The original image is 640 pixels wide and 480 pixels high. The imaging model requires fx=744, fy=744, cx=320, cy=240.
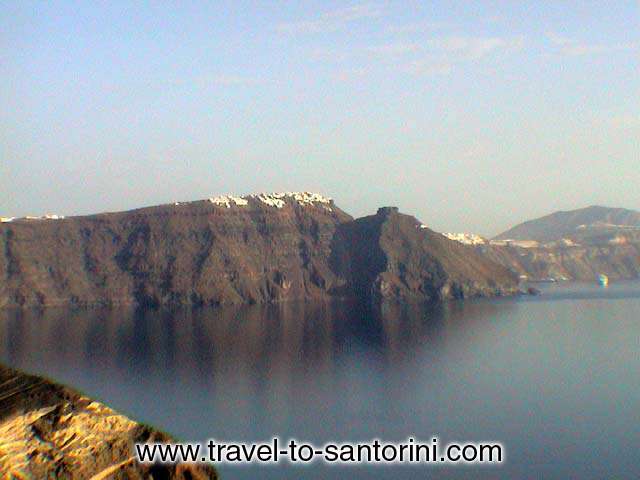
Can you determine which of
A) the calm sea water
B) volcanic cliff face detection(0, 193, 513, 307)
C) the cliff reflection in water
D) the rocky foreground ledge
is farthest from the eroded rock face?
the rocky foreground ledge

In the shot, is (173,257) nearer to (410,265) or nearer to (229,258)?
(229,258)

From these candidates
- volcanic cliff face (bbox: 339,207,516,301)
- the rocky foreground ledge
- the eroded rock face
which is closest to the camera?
the rocky foreground ledge

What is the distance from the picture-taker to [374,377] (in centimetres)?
6812

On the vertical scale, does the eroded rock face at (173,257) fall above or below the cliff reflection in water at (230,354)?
above

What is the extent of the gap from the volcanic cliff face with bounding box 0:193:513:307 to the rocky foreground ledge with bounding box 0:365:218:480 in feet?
491

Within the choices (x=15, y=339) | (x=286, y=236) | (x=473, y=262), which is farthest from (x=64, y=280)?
(x=473, y=262)

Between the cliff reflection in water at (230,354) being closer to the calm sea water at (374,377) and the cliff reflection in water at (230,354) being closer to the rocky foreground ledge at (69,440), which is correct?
the calm sea water at (374,377)

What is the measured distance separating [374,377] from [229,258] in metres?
107

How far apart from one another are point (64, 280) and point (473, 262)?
3931 inches

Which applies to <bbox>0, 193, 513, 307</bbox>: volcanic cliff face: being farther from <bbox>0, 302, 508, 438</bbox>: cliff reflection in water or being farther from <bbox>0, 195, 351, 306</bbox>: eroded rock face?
<bbox>0, 302, 508, 438</bbox>: cliff reflection in water

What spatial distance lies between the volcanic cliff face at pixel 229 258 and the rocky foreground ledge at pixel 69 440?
491 feet

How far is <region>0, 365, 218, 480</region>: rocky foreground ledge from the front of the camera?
9716 millimetres

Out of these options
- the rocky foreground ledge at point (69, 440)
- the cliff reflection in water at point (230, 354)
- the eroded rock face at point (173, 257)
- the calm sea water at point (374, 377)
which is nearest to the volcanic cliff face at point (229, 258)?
the eroded rock face at point (173, 257)

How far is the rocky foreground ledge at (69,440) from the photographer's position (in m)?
9.72
